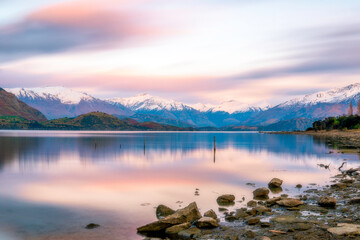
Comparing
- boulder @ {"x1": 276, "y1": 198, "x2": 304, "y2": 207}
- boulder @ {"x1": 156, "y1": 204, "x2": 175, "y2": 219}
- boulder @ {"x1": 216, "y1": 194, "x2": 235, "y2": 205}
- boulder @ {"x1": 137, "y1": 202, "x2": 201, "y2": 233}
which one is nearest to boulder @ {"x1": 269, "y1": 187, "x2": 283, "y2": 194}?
boulder @ {"x1": 216, "y1": 194, "x2": 235, "y2": 205}

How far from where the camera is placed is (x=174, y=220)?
71.0 ft

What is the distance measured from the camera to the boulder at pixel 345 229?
17.4 metres

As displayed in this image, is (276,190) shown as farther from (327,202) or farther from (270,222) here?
(270,222)

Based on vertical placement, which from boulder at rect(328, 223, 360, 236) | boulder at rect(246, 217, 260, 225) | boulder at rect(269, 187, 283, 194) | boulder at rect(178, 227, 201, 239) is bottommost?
boulder at rect(269, 187, 283, 194)

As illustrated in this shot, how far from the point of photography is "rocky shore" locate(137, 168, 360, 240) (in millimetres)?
18750

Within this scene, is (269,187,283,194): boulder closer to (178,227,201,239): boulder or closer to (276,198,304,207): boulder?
(276,198,304,207): boulder

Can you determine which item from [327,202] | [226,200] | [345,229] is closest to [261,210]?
[226,200]

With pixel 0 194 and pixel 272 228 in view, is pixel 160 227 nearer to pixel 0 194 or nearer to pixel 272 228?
pixel 272 228

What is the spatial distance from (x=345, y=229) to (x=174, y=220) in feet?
33.5

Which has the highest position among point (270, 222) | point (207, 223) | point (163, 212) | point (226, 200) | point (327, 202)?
point (327, 202)

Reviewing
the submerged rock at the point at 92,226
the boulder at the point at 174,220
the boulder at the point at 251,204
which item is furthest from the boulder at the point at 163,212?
the boulder at the point at 251,204

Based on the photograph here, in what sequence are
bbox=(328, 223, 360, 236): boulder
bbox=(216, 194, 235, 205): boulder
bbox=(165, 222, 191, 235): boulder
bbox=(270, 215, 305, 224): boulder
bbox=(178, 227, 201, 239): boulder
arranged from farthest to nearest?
bbox=(216, 194, 235, 205): boulder, bbox=(270, 215, 305, 224): boulder, bbox=(165, 222, 191, 235): boulder, bbox=(178, 227, 201, 239): boulder, bbox=(328, 223, 360, 236): boulder

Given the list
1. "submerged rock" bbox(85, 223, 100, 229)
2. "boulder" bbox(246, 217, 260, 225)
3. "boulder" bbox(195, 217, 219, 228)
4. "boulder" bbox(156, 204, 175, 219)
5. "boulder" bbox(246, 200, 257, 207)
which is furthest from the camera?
"boulder" bbox(246, 200, 257, 207)

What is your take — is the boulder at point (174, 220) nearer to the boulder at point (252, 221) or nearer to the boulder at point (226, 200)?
the boulder at point (252, 221)
